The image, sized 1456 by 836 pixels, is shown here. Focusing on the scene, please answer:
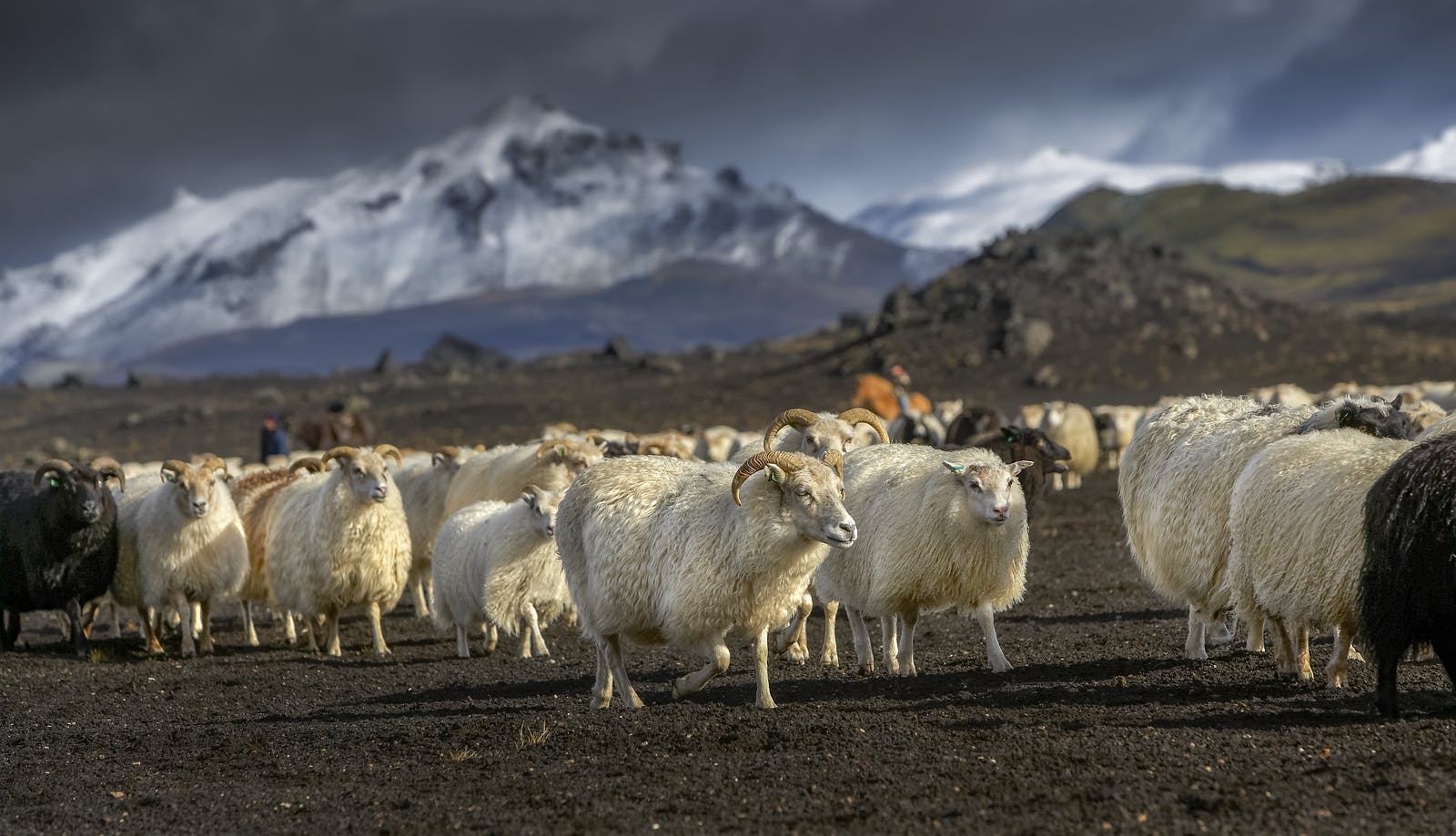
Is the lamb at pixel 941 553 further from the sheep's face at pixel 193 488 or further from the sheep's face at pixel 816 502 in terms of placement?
the sheep's face at pixel 193 488

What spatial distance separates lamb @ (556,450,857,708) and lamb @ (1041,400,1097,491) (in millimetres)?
21225

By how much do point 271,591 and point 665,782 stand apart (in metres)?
8.79

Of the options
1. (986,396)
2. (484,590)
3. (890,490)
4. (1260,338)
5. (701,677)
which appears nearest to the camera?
(701,677)

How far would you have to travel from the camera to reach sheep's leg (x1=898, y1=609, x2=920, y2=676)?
36.1 ft

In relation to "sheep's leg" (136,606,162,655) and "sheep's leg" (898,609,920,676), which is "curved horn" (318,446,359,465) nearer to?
"sheep's leg" (136,606,162,655)

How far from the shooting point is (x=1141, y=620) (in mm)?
13672

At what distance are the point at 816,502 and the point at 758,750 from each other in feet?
5.74

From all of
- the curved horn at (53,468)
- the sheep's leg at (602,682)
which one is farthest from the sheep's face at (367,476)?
the sheep's leg at (602,682)

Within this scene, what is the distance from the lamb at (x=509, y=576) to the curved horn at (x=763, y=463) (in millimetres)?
4027

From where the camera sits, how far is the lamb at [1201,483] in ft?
34.6

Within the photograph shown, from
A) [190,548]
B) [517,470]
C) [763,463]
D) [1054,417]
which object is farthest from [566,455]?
[1054,417]

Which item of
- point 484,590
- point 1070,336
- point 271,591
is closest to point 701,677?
point 484,590

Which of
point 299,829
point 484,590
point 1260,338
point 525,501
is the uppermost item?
point 1260,338

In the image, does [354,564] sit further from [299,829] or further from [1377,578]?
[1377,578]
